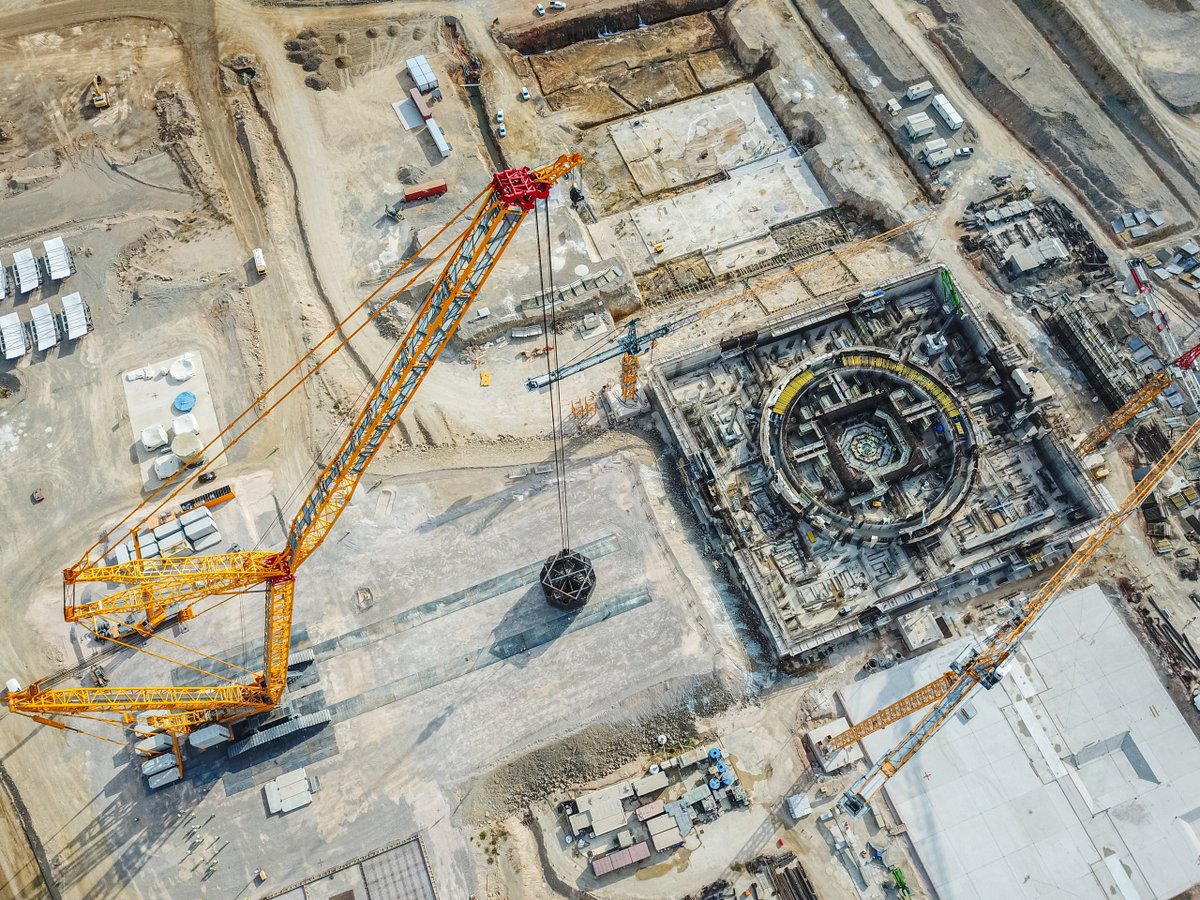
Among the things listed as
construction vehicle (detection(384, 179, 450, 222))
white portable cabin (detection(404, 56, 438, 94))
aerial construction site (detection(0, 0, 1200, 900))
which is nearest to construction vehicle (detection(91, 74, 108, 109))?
aerial construction site (detection(0, 0, 1200, 900))

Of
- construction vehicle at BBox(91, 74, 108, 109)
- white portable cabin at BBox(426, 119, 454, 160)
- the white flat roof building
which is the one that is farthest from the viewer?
the white flat roof building

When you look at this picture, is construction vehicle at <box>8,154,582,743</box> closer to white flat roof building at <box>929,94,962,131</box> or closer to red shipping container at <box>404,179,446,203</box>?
red shipping container at <box>404,179,446,203</box>

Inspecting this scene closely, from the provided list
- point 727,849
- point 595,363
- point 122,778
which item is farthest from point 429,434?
point 727,849

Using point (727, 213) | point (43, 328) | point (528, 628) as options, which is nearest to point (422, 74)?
point (727, 213)

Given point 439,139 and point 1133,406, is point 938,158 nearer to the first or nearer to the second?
point 1133,406

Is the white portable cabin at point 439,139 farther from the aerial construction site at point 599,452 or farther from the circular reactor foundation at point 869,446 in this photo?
the circular reactor foundation at point 869,446

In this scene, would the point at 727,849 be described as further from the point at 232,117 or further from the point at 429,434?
the point at 232,117
